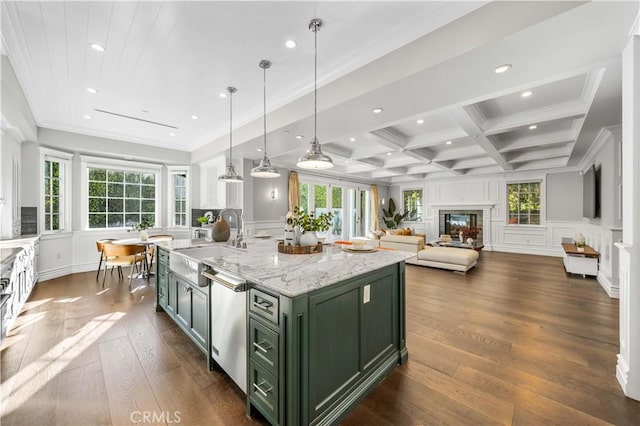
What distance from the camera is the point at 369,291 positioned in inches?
75.2

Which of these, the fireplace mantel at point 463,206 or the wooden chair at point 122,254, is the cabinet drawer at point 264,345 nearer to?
the wooden chair at point 122,254

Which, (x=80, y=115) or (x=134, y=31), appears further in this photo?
(x=80, y=115)

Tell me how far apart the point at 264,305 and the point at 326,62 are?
2555 mm

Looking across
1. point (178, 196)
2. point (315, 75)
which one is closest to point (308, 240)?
point (315, 75)

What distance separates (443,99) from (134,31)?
3.09 m

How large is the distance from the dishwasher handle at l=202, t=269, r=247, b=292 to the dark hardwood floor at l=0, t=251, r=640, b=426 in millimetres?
840

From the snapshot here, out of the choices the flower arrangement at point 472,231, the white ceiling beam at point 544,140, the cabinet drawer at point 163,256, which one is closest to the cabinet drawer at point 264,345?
the cabinet drawer at point 163,256

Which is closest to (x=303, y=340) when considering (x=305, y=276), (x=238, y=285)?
(x=305, y=276)

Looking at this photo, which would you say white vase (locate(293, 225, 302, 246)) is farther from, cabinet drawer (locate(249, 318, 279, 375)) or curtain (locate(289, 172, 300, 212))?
curtain (locate(289, 172, 300, 212))

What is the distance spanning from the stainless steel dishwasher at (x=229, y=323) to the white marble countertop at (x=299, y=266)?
0.08 meters

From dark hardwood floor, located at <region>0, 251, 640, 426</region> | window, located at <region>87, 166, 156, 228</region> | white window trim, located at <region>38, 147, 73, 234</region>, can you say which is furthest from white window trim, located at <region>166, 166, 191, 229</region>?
dark hardwood floor, located at <region>0, 251, 640, 426</region>

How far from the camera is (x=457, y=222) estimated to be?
9680 millimetres

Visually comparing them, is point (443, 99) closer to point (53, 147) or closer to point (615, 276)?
point (615, 276)

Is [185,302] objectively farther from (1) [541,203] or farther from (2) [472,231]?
(1) [541,203]
